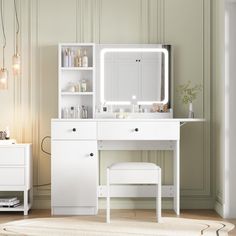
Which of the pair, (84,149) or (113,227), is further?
(84,149)

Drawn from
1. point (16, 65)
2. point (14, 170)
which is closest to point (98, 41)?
point (16, 65)

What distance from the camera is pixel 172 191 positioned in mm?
5473

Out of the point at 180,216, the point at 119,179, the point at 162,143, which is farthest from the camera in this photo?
the point at 162,143

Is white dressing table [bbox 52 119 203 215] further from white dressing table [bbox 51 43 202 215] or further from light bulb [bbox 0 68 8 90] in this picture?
light bulb [bbox 0 68 8 90]

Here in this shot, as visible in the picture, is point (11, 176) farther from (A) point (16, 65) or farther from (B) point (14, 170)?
(A) point (16, 65)

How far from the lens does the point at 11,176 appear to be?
5125 millimetres

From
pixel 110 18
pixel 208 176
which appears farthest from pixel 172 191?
pixel 110 18

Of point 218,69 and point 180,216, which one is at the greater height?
point 218,69

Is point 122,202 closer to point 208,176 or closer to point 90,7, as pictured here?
point 208,176

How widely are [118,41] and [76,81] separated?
0.59 m

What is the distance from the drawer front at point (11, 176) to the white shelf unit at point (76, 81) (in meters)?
0.72

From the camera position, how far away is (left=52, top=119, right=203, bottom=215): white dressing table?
5066mm

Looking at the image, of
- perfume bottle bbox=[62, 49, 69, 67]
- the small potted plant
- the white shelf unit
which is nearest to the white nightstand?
the white shelf unit

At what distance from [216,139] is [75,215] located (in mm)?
1592
